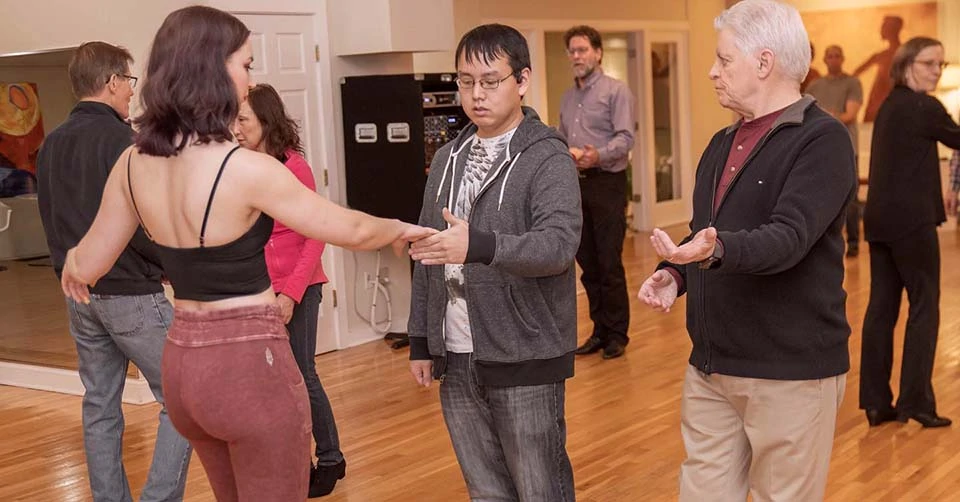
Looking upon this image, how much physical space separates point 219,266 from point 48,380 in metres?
4.86

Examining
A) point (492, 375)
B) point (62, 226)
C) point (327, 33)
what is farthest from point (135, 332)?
point (327, 33)

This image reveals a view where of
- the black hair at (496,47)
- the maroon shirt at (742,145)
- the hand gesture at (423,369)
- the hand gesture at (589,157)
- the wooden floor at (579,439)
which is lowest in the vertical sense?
the wooden floor at (579,439)

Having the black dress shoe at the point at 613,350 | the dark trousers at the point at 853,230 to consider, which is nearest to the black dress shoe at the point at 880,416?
the black dress shoe at the point at 613,350

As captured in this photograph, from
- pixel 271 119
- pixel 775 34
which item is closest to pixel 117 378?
pixel 271 119

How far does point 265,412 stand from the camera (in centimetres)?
233

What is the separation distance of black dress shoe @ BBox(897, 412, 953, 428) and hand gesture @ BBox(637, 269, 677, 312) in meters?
2.74

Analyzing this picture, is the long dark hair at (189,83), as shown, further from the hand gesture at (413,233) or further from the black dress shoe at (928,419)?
the black dress shoe at (928,419)

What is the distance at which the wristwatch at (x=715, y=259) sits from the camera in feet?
7.69

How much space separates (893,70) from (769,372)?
2658 mm

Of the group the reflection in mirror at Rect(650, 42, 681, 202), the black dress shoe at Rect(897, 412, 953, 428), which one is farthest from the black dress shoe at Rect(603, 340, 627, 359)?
the reflection in mirror at Rect(650, 42, 681, 202)

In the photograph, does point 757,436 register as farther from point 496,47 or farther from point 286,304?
point 286,304

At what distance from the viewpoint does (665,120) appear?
12875 mm

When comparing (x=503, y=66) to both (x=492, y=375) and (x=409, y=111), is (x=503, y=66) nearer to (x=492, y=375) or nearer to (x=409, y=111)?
(x=492, y=375)

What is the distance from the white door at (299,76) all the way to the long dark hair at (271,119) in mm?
2696
